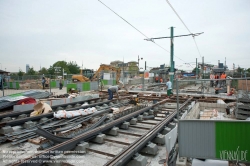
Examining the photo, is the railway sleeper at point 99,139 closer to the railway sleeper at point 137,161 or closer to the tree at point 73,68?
the railway sleeper at point 137,161

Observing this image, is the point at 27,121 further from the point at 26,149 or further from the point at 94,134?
the point at 94,134

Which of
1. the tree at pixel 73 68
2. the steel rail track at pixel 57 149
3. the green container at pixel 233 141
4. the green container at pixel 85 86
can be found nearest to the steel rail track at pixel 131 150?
the steel rail track at pixel 57 149

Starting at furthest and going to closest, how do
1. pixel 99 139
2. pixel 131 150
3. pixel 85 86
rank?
pixel 85 86, pixel 99 139, pixel 131 150

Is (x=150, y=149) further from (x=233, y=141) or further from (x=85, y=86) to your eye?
(x=85, y=86)

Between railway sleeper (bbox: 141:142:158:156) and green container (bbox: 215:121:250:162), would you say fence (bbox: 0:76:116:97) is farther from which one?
green container (bbox: 215:121:250:162)

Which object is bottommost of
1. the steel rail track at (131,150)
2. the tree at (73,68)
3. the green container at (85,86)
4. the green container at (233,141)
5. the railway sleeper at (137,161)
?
the railway sleeper at (137,161)

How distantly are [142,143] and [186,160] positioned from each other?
3.55ft

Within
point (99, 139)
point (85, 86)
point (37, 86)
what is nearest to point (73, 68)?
point (37, 86)

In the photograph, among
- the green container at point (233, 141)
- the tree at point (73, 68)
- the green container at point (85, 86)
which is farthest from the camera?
the tree at point (73, 68)

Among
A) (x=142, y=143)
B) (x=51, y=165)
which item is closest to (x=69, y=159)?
(x=51, y=165)

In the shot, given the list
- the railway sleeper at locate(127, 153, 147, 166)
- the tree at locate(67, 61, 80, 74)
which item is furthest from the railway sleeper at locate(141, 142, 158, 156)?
the tree at locate(67, 61, 80, 74)

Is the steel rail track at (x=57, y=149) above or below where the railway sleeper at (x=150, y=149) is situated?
above

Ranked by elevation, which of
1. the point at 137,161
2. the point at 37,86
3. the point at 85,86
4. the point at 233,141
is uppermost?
the point at 85,86

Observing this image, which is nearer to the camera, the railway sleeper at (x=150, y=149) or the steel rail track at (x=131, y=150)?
the steel rail track at (x=131, y=150)
